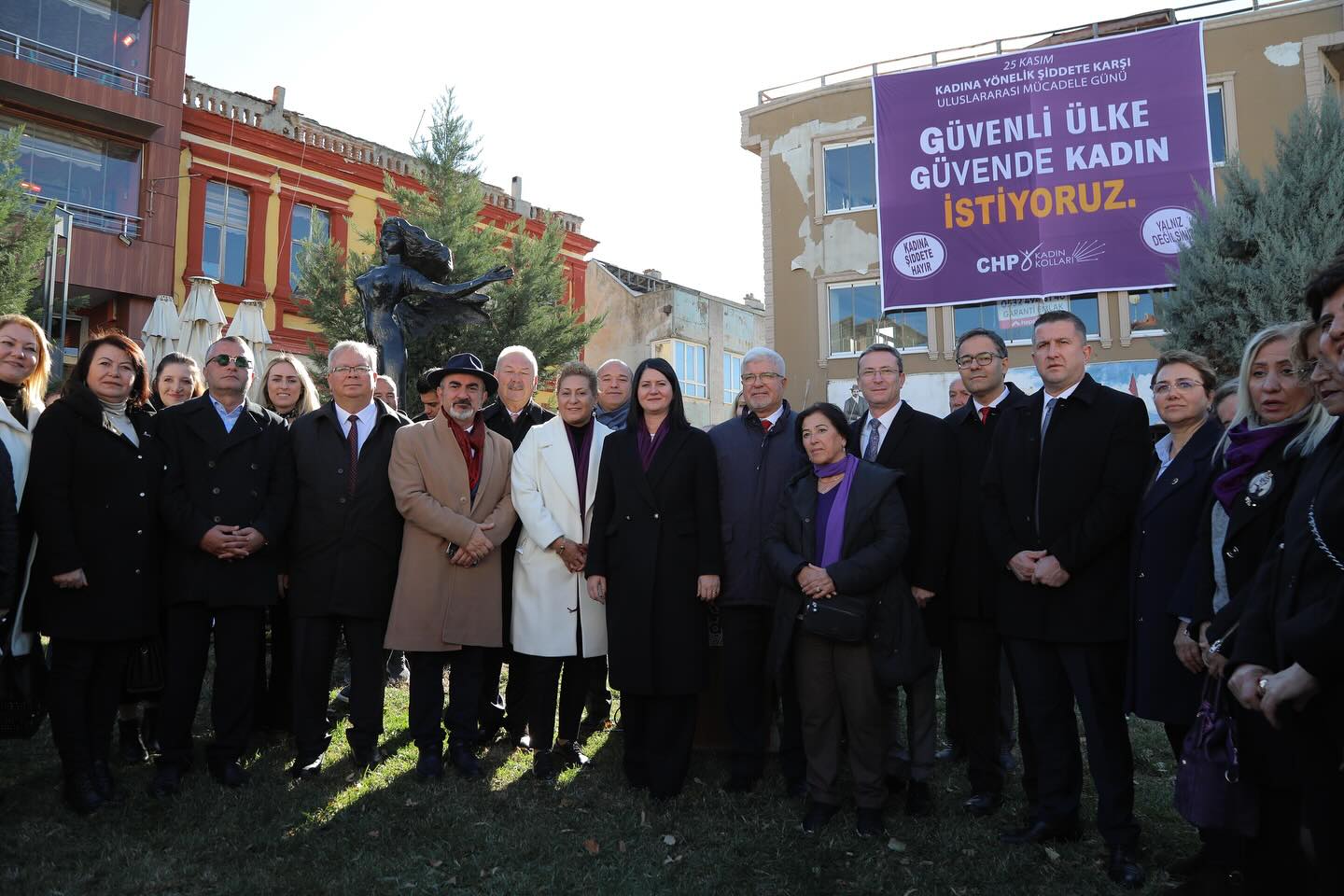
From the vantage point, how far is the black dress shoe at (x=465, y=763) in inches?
182

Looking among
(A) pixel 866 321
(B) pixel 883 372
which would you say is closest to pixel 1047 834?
(B) pixel 883 372

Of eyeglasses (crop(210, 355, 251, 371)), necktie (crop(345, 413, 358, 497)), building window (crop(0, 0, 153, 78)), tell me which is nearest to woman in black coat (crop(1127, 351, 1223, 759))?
necktie (crop(345, 413, 358, 497))

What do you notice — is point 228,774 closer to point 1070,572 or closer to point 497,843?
point 497,843

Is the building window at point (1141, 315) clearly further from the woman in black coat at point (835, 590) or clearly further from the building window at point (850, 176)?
the woman in black coat at point (835, 590)

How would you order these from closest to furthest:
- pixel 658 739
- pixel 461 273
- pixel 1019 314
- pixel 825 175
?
1. pixel 658 739
2. pixel 461 273
3. pixel 1019 314
4. pixel 825 175

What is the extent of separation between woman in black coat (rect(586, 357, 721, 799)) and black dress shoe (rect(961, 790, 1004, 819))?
1.38 meters

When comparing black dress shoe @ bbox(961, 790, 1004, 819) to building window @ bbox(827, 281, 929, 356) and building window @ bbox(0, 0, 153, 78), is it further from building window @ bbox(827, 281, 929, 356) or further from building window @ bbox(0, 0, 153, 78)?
building window @ bbox(0, 0, 153, 78)

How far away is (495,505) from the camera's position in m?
4.98

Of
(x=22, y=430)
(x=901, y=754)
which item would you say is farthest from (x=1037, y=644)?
(x=22, y=430)

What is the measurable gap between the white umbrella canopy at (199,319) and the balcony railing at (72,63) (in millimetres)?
9192

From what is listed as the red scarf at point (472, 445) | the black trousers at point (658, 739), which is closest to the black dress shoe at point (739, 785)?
the black trousers at point (658, 739)

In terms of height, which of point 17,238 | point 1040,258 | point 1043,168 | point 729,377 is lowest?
point 17,238

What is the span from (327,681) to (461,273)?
11.6m

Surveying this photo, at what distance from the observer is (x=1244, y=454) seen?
10.0ft
